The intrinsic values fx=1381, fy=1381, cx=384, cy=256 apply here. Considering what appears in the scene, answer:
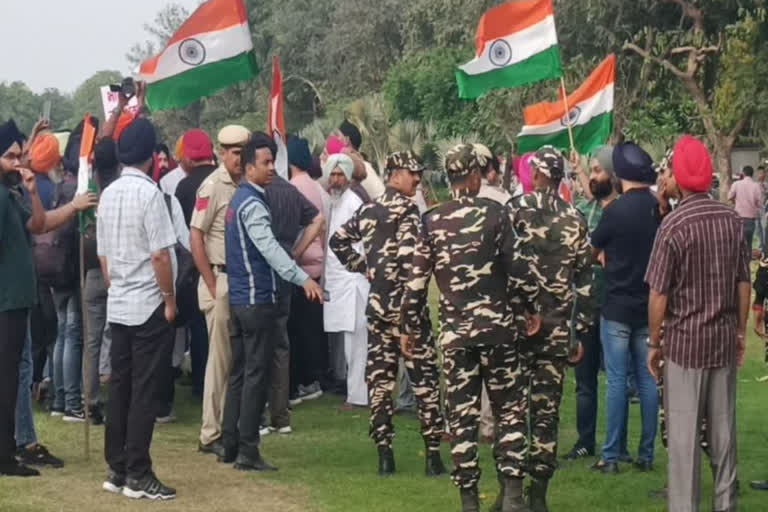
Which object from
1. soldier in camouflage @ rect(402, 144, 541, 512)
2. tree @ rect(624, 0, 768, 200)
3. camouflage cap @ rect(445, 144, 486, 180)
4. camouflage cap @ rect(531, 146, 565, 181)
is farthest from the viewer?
tree @ rect(624, 0, 768, 200)

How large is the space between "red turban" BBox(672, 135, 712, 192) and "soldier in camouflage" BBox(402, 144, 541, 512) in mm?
1012

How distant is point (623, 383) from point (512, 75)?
456cm

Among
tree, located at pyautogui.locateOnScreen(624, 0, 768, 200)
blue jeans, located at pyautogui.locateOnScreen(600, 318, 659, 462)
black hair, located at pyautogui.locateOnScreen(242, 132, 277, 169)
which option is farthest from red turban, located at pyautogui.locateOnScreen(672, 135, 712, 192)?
tree, located at pyautogui.locateOnScreen(624, 0, 768, 200)

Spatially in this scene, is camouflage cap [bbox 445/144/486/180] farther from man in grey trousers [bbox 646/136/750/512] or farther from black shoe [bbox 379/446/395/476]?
black shoe [bbox 379/446/395/476]

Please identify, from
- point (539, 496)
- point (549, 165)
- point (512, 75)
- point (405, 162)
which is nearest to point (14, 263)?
point (405, 162)

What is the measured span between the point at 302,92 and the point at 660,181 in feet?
204

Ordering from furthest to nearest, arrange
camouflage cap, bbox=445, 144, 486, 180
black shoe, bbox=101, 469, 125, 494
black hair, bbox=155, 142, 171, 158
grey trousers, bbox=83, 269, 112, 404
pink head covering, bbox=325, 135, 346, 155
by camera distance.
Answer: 1. black hair, bbox=155, 142, 171, 158
2. pink head covering, bbox=325, 135, 346, 155
3. grey trousers, bbox=83, 269, 112, 404
4. black shoe, bbox=101, 469, 125, 494
5. camouflage cap, bbox=445, 144, 486, 180

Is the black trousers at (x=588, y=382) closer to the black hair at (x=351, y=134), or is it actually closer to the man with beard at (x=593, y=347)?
the man with beard at (x=593, y=347)

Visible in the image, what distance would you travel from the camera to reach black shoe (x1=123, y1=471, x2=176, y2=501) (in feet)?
28.9

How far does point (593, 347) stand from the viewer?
10070mm

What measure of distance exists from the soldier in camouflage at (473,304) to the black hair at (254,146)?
1807 millimetres

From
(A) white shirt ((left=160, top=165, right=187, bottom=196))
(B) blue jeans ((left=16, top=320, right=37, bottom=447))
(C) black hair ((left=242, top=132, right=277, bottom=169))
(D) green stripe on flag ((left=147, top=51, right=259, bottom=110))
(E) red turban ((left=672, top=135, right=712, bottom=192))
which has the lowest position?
(B) blue jeans ((left=16, top=320, right=37, bottom=447))

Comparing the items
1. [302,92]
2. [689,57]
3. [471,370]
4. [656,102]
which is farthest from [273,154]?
[302,92]

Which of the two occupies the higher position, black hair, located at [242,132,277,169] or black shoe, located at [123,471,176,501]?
black hair, located at [242,132,277,169]
